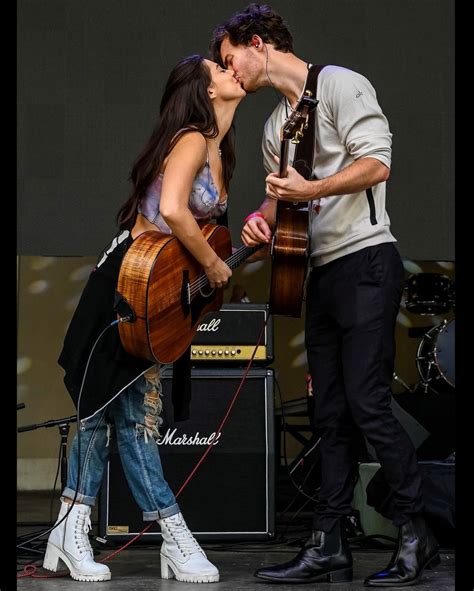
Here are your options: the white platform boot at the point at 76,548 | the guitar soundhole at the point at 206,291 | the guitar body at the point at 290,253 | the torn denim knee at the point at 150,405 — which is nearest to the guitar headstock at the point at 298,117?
the guitar body at the point at 290,253

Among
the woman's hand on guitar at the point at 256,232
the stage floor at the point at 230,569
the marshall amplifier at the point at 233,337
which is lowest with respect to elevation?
the stage floor at the point at 230,569

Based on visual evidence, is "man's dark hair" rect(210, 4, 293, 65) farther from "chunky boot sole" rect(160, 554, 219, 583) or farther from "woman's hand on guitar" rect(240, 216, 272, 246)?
"chunky boot sole" rect(160, 554, 219, 583)

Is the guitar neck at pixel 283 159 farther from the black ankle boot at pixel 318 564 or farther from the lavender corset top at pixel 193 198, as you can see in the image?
the black ankle boot at pixel 318 564

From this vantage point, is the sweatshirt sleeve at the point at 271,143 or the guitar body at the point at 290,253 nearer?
the guitar body at the point at 290,253

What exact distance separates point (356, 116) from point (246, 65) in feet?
1.36

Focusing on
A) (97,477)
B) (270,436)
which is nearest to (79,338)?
(97,477)

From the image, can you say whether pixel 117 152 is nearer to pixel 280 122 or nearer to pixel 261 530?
pixel 280 122

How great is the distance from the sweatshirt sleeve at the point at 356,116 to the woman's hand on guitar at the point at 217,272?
0.46 metres

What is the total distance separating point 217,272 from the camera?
2645 mm

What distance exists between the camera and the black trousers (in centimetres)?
259

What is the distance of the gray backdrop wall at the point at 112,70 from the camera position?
12.7ft

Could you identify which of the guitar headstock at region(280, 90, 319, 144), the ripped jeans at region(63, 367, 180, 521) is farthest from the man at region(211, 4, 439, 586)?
the ripped jeans at region(63, 367, 180, 521)

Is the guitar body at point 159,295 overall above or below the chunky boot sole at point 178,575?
above

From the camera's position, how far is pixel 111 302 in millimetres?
2643
